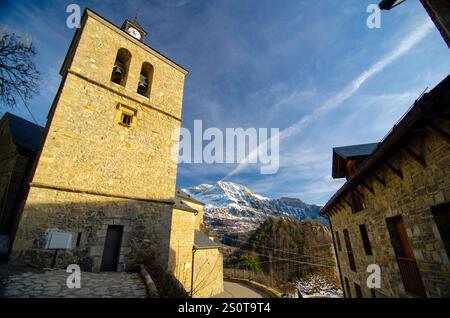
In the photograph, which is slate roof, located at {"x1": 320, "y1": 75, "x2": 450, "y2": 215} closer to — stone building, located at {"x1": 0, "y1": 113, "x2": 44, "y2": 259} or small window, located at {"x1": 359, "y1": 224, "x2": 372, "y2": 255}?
small window, located at {"x1": 359, "y1": 224, "x2": 372, "y2": 255}

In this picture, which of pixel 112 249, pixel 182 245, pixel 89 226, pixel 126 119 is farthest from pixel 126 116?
pixel 182 245

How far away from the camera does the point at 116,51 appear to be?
27.8 ft

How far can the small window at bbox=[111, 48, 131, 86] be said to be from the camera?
848 centimetres

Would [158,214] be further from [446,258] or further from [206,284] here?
[206,284]

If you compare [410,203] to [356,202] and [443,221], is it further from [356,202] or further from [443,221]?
[356,202]

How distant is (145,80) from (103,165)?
470 cm

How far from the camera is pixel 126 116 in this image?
8.05 m

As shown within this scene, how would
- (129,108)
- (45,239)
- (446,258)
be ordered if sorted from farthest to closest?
(129,108) < (45,239) < (446,258)

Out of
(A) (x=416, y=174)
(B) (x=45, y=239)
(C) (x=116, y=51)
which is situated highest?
(C) (x=116, y=51)

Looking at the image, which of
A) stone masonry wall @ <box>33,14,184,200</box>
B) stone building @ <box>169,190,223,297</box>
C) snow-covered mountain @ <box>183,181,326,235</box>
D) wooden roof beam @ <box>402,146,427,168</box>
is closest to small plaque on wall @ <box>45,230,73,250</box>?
stone masonry wall @ <box>33,14,184,200</box>

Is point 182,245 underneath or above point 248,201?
underneath

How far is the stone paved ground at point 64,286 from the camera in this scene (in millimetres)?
3656

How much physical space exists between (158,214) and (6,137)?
829 cm
